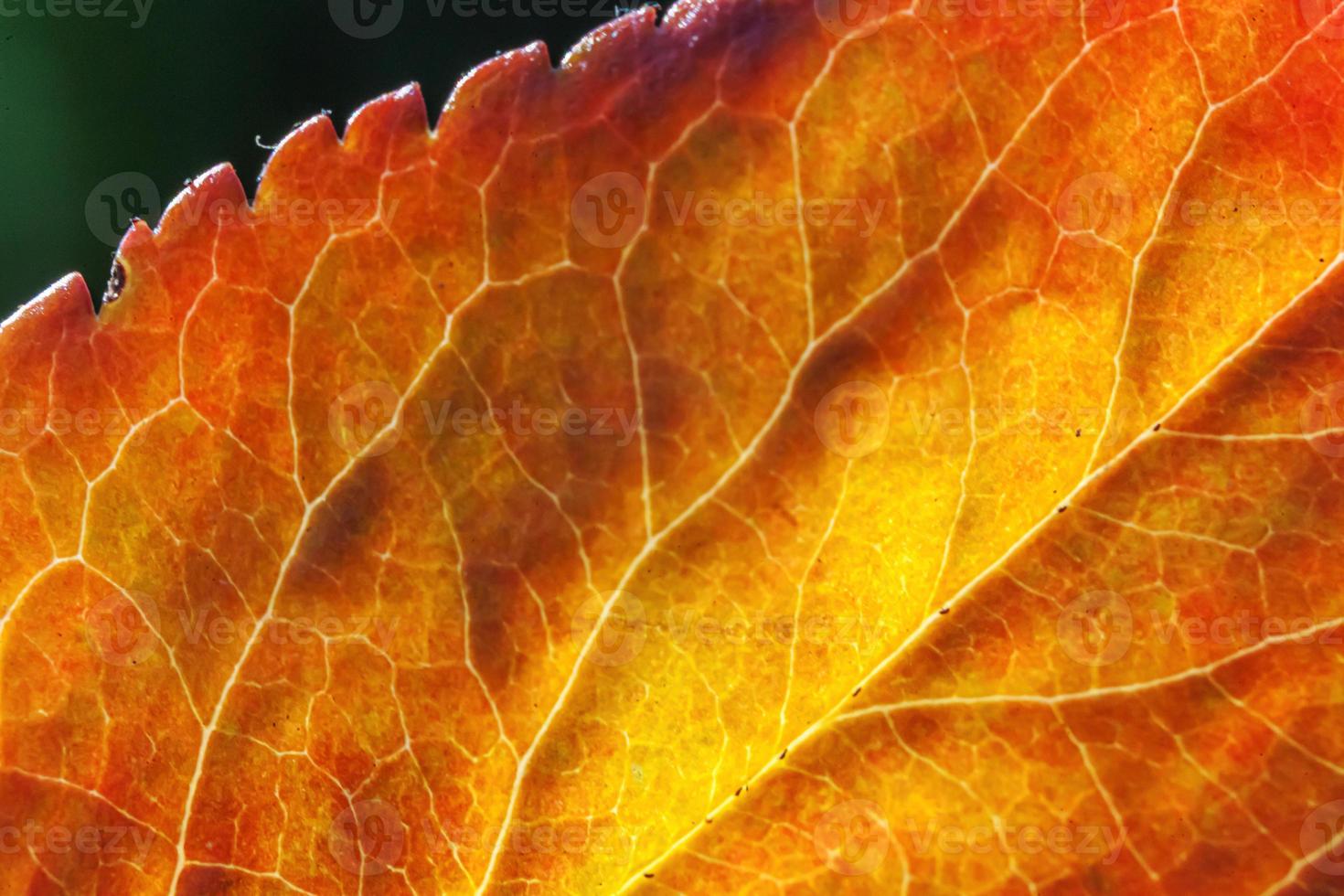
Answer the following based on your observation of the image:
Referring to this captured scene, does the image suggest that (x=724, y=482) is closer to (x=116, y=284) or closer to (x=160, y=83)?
(x=116, y=284)

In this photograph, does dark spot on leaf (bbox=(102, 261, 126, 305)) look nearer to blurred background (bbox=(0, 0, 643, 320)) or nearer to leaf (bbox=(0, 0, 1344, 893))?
leaf (bbox=(0, 0, 1344, 893))

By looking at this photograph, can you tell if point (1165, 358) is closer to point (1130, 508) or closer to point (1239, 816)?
point (1130, 508)

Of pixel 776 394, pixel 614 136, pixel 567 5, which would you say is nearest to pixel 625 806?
pixel 776 394

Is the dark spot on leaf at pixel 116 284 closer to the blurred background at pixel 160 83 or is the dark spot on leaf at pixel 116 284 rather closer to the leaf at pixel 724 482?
the leaf at pixel 724 482

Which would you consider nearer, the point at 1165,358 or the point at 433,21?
the point at 1165,358

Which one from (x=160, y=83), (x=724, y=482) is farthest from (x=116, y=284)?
(x=160, y=83)

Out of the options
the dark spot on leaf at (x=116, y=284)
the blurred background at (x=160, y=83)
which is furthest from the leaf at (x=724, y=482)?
the blurred background at (x=160, y=83)
